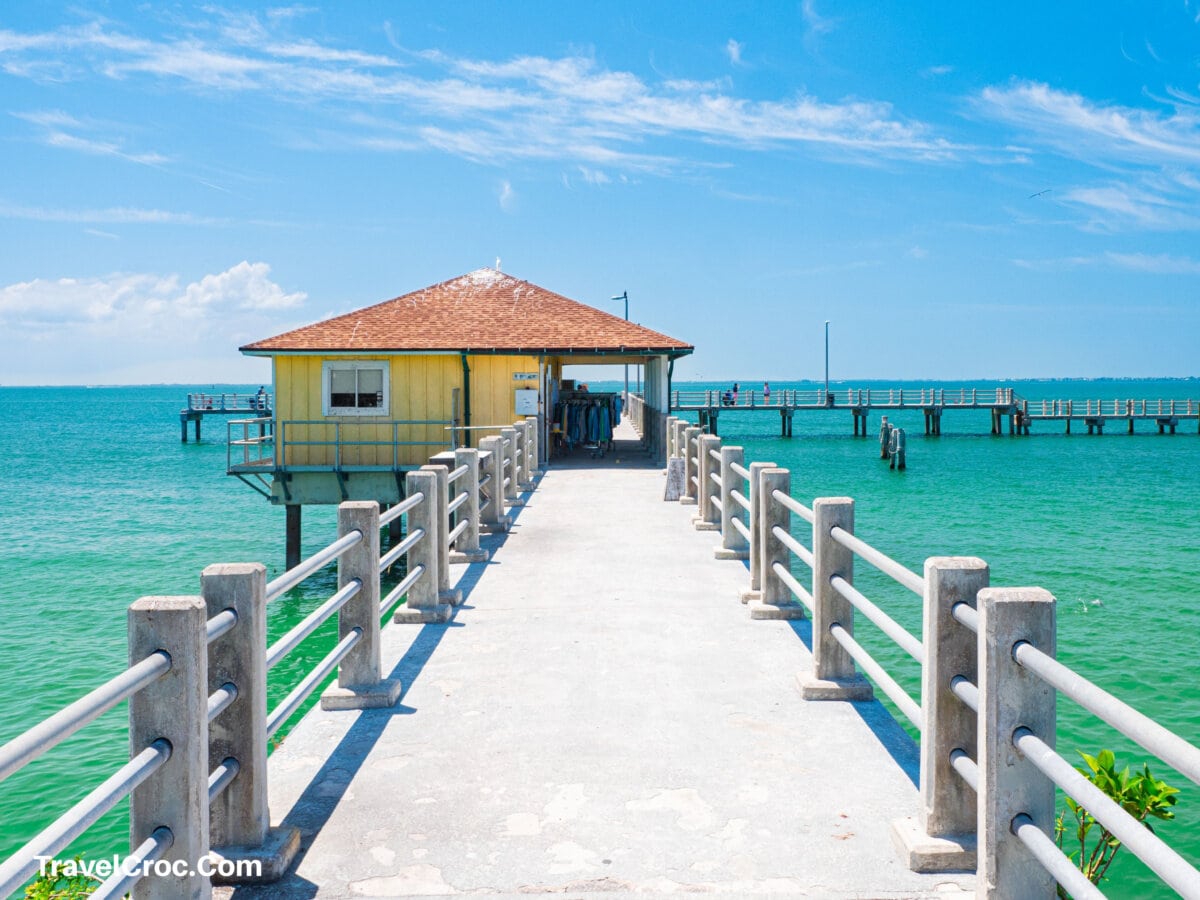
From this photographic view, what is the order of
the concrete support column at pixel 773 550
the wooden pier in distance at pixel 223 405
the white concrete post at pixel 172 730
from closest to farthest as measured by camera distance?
1. the white concrete post at pixel 172 730
2. the concrete support column at pixel 773 550
3. the wooden pier in distance at pixel 223 405

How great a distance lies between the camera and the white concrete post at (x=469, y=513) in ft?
33.4

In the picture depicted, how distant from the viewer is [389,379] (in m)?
24.5

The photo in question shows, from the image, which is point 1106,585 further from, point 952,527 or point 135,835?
point 135,835

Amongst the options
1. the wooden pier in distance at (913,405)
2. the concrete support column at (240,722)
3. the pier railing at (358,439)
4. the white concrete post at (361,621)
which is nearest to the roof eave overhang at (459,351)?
the pier railing at (358,439)

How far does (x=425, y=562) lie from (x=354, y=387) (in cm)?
1742

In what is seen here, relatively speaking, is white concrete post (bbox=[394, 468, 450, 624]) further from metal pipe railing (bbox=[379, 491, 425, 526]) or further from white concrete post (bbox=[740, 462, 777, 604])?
white concrete post (bbox=[740, 462, 777, 604])

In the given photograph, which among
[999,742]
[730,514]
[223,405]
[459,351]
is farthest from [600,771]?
[223,405]

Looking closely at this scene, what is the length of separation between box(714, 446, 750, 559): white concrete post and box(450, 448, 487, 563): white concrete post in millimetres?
2437

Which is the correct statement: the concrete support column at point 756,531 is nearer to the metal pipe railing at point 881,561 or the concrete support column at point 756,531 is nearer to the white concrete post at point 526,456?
the metal pipe railing at point 881,561

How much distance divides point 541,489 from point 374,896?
13654 mm

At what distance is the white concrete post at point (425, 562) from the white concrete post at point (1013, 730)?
497 centimetres

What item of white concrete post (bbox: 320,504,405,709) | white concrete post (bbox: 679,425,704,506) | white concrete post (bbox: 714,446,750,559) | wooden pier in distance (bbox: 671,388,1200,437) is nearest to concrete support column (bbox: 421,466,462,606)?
white concrete post (bbox: 320,504,405,709)

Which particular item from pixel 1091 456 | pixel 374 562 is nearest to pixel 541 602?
pixel 374 562

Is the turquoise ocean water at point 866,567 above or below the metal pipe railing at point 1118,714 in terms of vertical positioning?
below
